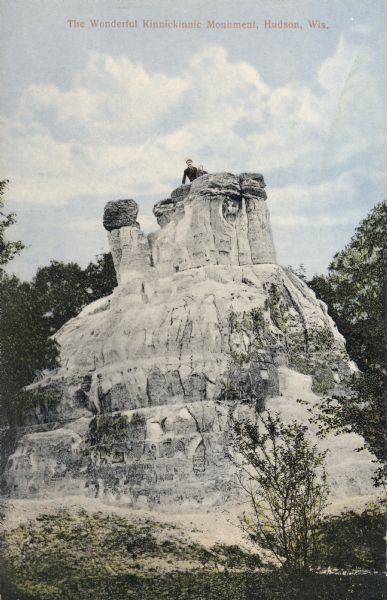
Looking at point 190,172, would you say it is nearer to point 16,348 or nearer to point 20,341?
point 20,341

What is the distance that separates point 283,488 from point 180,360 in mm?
4260

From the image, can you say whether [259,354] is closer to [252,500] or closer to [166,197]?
[252,500]

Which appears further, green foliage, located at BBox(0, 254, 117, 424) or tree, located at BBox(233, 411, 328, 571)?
green foliage, located at BBox(0, 254, 117, 424)

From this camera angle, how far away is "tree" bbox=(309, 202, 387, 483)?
15.6 m

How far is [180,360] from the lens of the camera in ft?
58.5

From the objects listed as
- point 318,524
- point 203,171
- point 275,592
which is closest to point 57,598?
point 275,592

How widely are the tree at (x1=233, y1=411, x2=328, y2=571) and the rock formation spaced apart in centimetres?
62

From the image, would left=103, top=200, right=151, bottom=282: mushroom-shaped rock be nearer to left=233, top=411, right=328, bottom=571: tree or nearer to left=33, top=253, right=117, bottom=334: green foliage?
left=33, top=253, right=117, bottom=334: green foliage

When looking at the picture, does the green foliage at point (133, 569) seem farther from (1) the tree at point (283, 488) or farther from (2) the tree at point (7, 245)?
(2) the tree at point (7, 245)

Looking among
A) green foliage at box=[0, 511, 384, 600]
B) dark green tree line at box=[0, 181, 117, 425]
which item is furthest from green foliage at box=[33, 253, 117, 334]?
green foliage at box=[0, 511, 384, 600]

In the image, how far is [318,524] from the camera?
14492mm

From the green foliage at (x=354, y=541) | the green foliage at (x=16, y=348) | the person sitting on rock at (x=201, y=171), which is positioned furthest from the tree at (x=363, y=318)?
the green foliage at (x=16, y=348)

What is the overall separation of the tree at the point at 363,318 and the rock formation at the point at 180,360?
Answer: 787 mm

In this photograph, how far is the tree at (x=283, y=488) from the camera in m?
13.8
